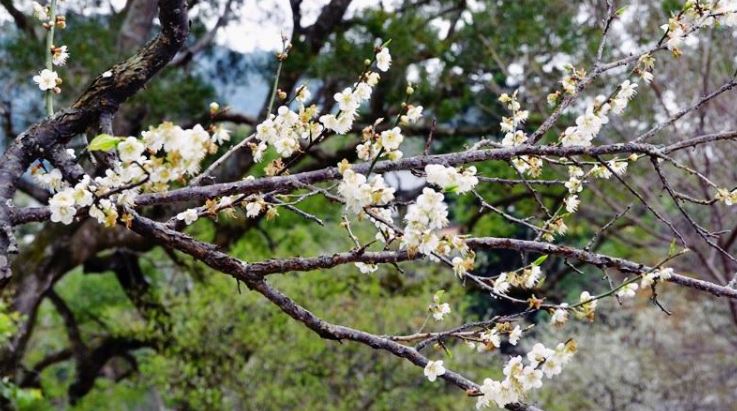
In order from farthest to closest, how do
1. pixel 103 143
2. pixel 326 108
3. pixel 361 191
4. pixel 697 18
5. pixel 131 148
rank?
pixel 326 108, pixel 697 18, pixel 361 191, pixel 131 148, pixel 103 143

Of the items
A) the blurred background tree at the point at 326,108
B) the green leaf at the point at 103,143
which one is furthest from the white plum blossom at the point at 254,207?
the blurred background tree at the point at 326,108

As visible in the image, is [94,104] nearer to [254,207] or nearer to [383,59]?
[254,207]

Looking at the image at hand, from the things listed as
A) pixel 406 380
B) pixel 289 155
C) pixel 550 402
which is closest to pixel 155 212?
pixel 406 380

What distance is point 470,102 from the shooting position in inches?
274

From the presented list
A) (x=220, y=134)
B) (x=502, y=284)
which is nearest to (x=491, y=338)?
(x=502, y=284)

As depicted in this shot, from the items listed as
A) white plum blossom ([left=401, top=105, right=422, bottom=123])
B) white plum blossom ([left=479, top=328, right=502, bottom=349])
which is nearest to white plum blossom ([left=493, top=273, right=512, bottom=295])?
white plum blossom ([left=479, top=328, right=502, bottom=349])

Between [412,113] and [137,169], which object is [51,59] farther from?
[412,113]

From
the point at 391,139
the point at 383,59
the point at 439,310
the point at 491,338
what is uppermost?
the point at 383,59

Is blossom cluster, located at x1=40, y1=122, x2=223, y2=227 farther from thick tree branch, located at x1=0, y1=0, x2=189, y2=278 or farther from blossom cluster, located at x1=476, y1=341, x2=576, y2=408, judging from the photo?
blossom cluster, located at x1=476, y1=341, x2=576, y2=408

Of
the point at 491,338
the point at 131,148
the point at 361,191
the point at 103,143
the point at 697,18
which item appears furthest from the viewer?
the point at 697,18

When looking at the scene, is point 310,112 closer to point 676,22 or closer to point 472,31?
point 676,22

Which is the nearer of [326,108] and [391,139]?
[391,139]

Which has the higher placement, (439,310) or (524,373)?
(439,310)

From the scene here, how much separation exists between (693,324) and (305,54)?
240 inches
